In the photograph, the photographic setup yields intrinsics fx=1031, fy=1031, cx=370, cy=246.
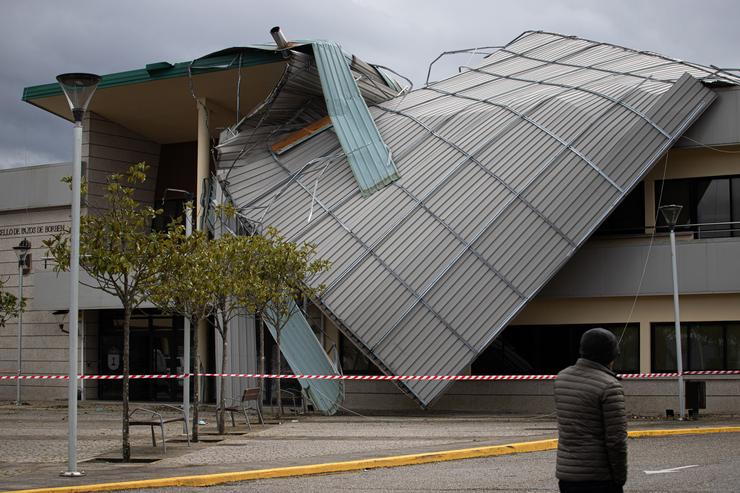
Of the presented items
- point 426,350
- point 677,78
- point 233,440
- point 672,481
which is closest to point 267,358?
point 426,350

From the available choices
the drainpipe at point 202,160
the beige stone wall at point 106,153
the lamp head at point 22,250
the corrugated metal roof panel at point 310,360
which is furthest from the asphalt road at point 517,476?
the lamp head at point 22,250

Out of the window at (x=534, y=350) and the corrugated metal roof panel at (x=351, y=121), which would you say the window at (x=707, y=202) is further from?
the corrugated metal roof panel at (x=351, y=121)

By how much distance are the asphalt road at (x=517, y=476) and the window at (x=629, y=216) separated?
13180mm

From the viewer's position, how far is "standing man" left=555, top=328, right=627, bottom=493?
639 centimetres

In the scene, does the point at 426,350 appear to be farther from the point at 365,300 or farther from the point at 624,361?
the point at 624,361

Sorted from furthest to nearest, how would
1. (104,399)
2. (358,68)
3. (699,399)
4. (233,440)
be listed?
(104,399)
(358,68)
(699,399)
(233,440)

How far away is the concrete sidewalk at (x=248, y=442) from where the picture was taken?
14789 millimetres

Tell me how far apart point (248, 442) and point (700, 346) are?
1354cm

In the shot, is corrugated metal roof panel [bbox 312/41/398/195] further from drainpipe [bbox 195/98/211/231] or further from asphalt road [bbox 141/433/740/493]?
asphalt road [bbox 141/433/740/493]

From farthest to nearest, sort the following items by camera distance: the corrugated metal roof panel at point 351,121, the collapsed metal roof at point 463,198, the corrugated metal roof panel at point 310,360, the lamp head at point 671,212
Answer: the corrugated metal roof panel at point 351,121
the corrugated metal roof panel at point 310,360
the collapsed metal roof at point 463,198
the lamp head at point 671,212

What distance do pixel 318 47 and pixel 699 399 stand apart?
48.6 ft

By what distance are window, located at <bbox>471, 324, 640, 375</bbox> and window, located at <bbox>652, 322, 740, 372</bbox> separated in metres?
0.97

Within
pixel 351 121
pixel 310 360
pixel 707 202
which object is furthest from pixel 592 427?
pixel 351 121

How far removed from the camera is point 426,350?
2523 cm
